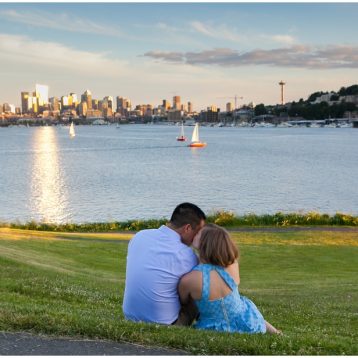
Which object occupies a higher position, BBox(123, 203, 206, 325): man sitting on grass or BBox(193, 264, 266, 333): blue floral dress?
BBox(123, 203, 206, 325): man sitting on grass

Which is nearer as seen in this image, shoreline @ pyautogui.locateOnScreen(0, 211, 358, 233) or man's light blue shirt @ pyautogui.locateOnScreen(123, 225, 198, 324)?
man's light blue shirt @ pyautogui.locateOnScreen(123, 225, 198, 324)

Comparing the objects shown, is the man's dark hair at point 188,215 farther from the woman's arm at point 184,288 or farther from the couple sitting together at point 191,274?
the woman's arm at point 184,288

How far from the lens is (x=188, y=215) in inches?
273

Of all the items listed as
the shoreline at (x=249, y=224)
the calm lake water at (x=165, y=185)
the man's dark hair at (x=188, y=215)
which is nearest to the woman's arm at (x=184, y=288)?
the man's dark hair at (x=188, y=215)

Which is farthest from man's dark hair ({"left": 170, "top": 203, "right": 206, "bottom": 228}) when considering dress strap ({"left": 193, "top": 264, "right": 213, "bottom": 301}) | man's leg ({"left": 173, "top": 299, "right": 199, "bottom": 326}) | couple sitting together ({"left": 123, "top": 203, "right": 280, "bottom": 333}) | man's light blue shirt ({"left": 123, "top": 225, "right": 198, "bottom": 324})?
man's leg ({"left": 173, "top": 299, "right": 199, "bottom": 326})

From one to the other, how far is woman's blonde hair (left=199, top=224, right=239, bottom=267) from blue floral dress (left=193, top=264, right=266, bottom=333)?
141 mm

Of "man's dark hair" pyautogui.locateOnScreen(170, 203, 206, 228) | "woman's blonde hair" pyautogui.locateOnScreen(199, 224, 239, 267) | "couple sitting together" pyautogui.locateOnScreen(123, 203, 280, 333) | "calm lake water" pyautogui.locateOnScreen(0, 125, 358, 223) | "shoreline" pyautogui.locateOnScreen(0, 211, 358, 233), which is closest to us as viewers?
"woman's blonde hair" pyautogui.locateOnScreen(199, 224, 239, 267)

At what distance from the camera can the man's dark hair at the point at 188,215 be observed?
6918 mm

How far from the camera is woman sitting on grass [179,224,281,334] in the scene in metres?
6.71

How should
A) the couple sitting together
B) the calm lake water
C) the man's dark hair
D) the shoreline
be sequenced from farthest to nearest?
1. the calm lake water
2. the shoreline
3. the man's dark hair
4. the couple sitting together

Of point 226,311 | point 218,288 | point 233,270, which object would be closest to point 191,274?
point 218,288

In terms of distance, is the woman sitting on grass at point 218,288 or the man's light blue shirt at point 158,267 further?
the man's light blue shirt at point 158,267

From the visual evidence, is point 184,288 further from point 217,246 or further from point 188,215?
point 188,215

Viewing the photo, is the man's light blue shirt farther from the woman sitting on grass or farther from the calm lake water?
the calm lake water
